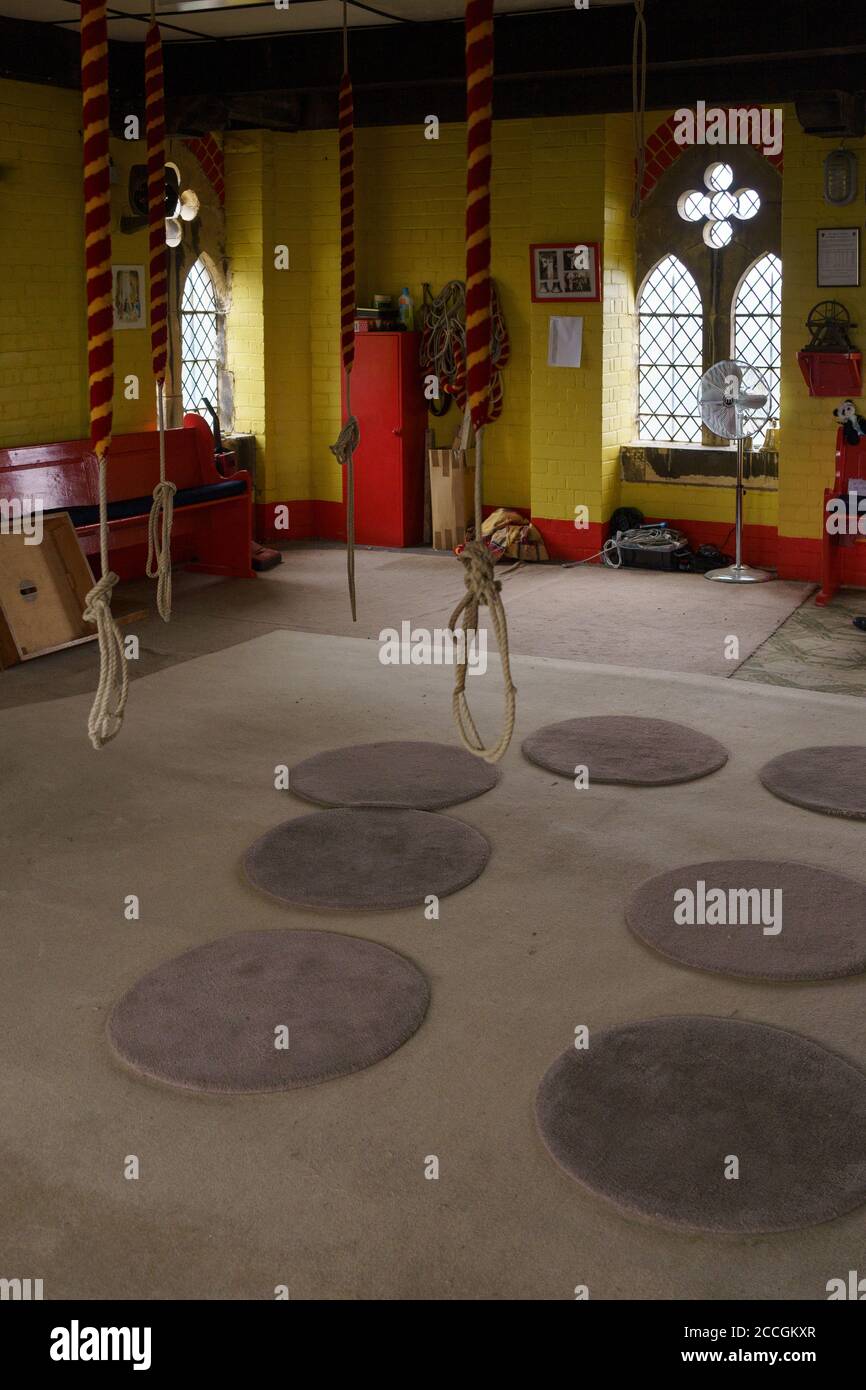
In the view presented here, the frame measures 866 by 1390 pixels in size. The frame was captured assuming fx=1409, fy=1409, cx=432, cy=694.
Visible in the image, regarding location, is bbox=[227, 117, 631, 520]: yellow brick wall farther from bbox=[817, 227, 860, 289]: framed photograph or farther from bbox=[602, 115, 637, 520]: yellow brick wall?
bbox=[817, 227, 860, 289]: framed photograph

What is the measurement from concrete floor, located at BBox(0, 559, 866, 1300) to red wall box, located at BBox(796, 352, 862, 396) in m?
3.17

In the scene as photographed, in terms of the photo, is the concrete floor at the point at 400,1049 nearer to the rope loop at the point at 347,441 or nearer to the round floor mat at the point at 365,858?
the round floor mat at the point at 365,858

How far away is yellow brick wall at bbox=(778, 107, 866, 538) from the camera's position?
9.36 metres

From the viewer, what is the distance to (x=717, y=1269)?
3.01 metres

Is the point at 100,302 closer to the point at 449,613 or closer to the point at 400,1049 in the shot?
the point at 400,1049

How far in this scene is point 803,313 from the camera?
31.6 ft

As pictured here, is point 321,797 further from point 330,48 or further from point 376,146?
point 376,146

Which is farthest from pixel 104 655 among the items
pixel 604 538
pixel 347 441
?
pixel 604 538

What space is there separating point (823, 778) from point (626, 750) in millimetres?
869

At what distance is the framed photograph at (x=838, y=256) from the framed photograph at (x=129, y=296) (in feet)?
15.5

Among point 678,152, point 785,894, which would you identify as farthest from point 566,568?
point 785,894

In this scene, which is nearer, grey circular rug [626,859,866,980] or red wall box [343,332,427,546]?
grey circular rug [626,859,866,980]

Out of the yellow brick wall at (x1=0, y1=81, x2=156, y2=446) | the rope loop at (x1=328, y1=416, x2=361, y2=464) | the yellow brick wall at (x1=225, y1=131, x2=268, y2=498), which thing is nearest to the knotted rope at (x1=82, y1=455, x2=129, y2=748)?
the rope loop at (x1=328, y1=416, x2=361, y2=464)

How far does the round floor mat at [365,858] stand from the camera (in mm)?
4859
